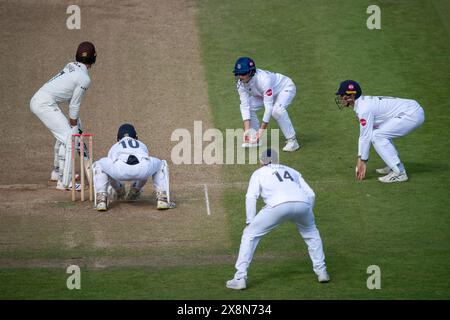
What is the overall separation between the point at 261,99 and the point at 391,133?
305cm

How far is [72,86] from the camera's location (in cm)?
1988

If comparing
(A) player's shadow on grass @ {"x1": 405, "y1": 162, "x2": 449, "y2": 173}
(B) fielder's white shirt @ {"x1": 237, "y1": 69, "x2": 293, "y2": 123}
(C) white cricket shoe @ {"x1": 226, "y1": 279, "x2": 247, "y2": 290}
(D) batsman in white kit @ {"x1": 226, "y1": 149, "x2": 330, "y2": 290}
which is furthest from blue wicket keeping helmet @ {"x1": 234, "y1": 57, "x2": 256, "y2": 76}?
(C) white cricket shoe @ {"x1": 226, "y1": 279, "x2": 247, "y2": 290}

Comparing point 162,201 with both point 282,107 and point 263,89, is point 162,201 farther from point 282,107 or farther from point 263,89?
point 282,107

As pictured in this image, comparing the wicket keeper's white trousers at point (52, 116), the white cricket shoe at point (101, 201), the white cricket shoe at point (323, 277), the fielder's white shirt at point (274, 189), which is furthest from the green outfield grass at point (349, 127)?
the wicket keeper's white trousers at point (52, 116)

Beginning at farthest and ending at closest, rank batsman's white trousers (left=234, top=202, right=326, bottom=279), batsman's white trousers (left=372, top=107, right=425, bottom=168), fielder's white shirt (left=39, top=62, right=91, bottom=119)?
batsman's white trousers (left=372, top=107, right=425, bottom=168) < fielder's white shirt (left=39, top=62, right=91, bottom=119) < batsman's white trousers (left=234, top=202, right=326, bottom=279)

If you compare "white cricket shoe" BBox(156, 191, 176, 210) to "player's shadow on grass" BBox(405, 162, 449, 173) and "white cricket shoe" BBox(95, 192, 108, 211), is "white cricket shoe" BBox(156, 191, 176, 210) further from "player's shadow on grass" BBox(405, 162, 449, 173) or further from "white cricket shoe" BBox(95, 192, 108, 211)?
"player's shadow on grass" BBox(405, 162, 449, 173)

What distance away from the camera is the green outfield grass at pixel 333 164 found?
1588 cm

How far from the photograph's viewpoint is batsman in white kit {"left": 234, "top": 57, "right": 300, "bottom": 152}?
2122 centimetres

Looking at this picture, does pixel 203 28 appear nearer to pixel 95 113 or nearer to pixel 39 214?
pixel 95 113

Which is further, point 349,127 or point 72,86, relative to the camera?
point 349,127

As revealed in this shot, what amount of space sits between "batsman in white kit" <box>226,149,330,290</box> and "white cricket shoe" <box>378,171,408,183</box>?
16.2 ft

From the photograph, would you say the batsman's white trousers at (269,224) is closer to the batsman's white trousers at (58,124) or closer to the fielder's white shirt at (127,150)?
the fielder's white shirt at (127,150)

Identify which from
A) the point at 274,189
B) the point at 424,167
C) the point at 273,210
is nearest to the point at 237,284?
the point at 273,210

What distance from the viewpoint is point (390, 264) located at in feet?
54.9
